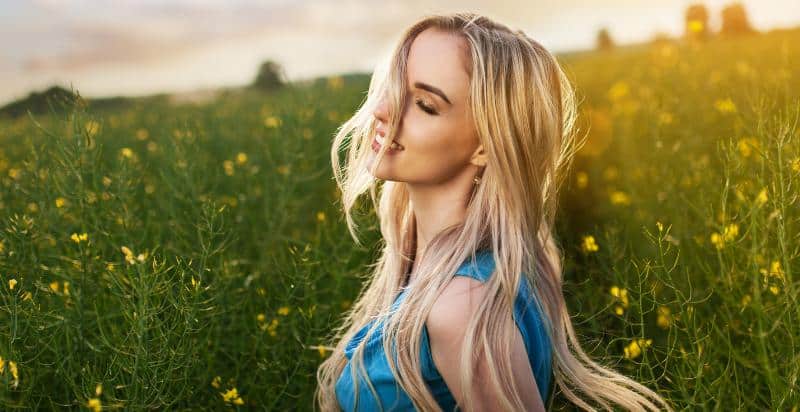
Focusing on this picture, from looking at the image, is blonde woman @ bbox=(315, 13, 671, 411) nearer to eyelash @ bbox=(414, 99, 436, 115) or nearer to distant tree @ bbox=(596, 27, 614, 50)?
eyelash @ bbox=(414, 99, 436, 115)

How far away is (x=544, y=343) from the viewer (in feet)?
6.03

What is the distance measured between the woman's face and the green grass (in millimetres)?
539

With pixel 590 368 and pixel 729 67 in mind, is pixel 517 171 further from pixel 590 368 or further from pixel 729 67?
pixel 729 67

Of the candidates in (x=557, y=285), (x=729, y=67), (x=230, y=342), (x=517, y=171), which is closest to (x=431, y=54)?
(x=517, y=171)

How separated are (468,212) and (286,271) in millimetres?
1079

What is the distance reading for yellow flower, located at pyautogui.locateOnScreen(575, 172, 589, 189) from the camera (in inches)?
181

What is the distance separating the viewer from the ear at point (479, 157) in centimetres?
187

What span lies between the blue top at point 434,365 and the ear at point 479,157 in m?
0.21

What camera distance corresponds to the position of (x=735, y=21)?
54.5 feet

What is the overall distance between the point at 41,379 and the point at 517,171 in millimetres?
1505

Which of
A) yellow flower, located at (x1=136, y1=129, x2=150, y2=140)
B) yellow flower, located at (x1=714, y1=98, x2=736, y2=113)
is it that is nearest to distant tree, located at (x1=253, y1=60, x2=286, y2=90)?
yellow flower, located at (x1=136, y1=129, x2=150, y2=140)

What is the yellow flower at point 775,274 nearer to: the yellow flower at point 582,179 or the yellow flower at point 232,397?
the yellow flower at point 232,397

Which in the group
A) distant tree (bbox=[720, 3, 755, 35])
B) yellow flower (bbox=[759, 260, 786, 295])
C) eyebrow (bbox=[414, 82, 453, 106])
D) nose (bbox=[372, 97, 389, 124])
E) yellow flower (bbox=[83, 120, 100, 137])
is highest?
eyebrow (bbox=[414, 82, 453, 106])

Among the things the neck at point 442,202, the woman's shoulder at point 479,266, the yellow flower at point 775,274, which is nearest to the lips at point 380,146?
the neck at point 442,202
